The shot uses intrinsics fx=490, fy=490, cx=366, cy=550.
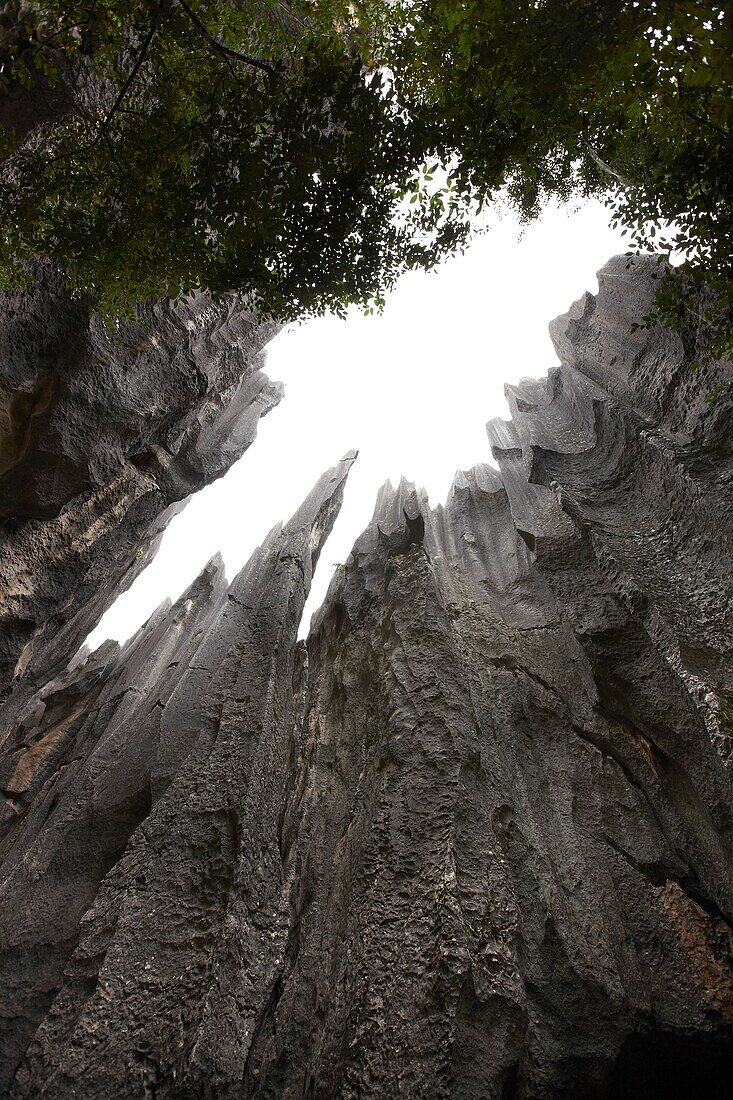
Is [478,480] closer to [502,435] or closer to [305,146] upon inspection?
[502,435]

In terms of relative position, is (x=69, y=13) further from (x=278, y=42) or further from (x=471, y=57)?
(x=471, y=57)

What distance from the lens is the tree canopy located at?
623cm

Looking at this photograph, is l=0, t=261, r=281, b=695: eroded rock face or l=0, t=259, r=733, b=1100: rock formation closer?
l=0, t=259, r=733, b=1100: rock formation

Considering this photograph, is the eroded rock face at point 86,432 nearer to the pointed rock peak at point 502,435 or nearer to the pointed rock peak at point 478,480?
the pointed rock peak at point 478,480

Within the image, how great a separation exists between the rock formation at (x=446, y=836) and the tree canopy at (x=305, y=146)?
465 cm

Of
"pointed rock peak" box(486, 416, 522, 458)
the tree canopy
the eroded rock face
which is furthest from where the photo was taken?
"pointed rock peak" box(486, 416, 522, 458)

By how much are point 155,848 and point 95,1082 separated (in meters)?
3.36

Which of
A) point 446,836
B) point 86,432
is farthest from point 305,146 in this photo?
point 446,836

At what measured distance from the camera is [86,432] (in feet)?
37.7

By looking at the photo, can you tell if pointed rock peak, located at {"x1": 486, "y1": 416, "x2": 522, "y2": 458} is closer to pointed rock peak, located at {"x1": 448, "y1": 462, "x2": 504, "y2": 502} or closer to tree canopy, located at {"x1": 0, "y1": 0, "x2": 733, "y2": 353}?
pointed rock peak, located at {"x1": 448, "y1": 462, "x2": 504, "y2": 502}

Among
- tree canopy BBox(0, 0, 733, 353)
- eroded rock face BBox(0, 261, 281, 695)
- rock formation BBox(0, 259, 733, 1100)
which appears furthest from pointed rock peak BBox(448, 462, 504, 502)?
tree canopy BBox(0, 0, 733, 353)

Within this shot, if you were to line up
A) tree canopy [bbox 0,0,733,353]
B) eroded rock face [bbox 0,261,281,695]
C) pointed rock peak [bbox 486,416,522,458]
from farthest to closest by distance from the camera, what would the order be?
1. pointed rock peak [bbox 486,416,522,458]
2. eroded rock face [bbox 0,261,281,695]
3. tree canopy [bbox 0,0,733,353]

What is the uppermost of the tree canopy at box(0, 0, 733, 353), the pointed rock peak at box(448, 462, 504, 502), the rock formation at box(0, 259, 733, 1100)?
the pointed rock peak at box(448, 462, 504, 502)

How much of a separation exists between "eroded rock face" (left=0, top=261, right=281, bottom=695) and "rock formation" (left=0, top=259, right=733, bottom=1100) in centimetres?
468
